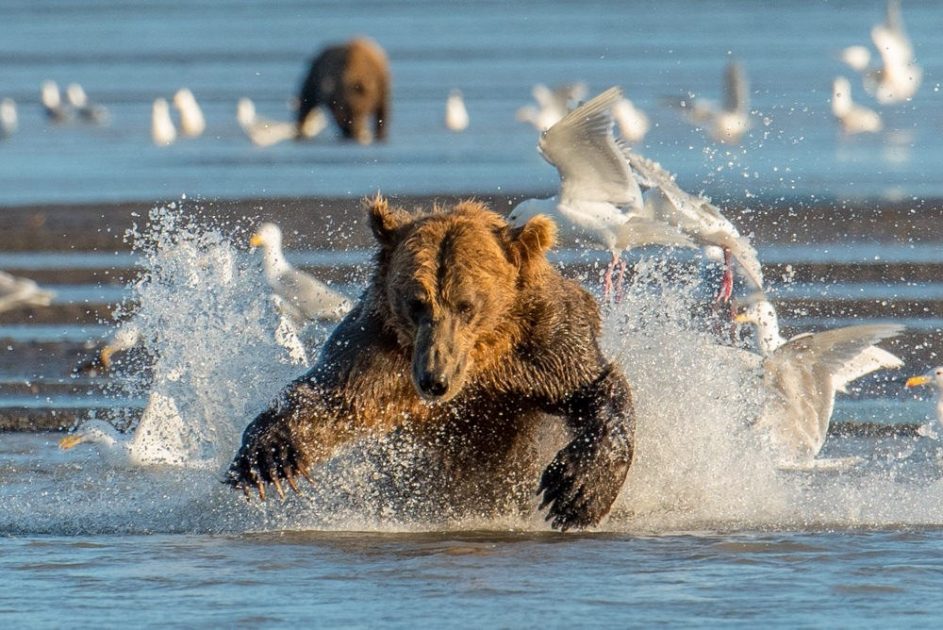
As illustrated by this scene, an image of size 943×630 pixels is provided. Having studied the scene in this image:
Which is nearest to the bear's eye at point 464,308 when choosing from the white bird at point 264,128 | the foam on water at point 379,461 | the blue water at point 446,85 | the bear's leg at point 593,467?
the bear's leg at point 593,467

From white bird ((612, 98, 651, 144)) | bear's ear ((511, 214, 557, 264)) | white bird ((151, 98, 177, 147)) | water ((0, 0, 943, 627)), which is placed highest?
white bird ((151, 98, 177, 147))

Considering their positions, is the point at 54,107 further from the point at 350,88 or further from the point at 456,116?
the point at 456,116

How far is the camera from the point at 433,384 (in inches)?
210

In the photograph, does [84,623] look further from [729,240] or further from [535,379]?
[729,240]

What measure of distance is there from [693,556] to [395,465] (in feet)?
3.50

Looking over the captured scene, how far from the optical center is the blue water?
1648 centimetres

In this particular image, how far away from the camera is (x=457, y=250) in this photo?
560cm

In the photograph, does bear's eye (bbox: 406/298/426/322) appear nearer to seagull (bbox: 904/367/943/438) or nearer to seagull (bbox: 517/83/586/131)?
seagull (bbox: 904/367/943/438)

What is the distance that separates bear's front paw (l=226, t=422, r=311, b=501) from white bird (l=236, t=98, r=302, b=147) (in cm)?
1497

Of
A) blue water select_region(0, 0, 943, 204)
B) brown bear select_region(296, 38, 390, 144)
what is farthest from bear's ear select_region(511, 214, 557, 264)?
brown bear select_region(296, 38, 390, 144)

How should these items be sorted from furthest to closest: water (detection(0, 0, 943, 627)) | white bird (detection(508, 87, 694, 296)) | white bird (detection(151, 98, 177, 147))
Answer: white bird (detection(151, 98, 177, 147)), white bird (detection(508, 87, 694, 296)), water (detection(0, 0, 943, 627))

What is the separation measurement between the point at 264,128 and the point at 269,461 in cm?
1518

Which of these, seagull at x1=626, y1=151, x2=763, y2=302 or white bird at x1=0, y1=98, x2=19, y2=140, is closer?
seagull at x1=626, y1=151, x2=763, y2=302

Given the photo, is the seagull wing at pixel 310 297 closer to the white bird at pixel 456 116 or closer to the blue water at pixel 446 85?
the blue water at pixel 446 85
